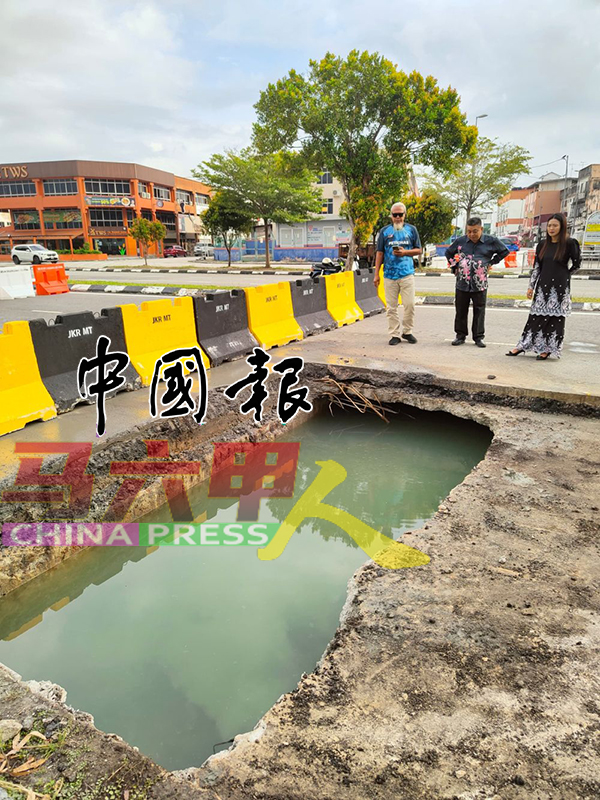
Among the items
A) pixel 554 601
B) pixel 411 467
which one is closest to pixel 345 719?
pixel 554 601

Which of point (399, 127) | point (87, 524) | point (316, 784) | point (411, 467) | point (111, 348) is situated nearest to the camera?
point (316, 784)

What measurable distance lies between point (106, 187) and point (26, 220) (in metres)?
8.31

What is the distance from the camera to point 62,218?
50.1 metres

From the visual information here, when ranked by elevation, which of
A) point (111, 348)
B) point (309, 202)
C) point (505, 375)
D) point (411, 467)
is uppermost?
point (309, 202)

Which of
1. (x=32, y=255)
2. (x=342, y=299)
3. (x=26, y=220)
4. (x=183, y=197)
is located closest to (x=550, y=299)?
(x=342, y=299)

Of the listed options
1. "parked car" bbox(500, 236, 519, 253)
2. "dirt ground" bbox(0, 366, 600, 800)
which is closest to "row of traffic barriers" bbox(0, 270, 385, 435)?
"dirt ground" bbox(0, 366, 600, 800)

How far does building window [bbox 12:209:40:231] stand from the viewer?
166 ft

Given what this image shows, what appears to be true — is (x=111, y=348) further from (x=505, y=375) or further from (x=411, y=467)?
(x=505, y=375)

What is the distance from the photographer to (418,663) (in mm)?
2299

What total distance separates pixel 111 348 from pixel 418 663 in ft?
15.2

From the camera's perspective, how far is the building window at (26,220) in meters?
50.7

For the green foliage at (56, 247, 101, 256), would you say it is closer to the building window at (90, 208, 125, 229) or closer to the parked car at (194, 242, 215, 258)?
the building window at (90, 208, 125, 229)

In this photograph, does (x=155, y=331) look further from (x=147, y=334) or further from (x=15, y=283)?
(x=15, y=283)

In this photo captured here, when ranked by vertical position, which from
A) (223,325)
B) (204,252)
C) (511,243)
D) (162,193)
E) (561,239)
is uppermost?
(162,193)
